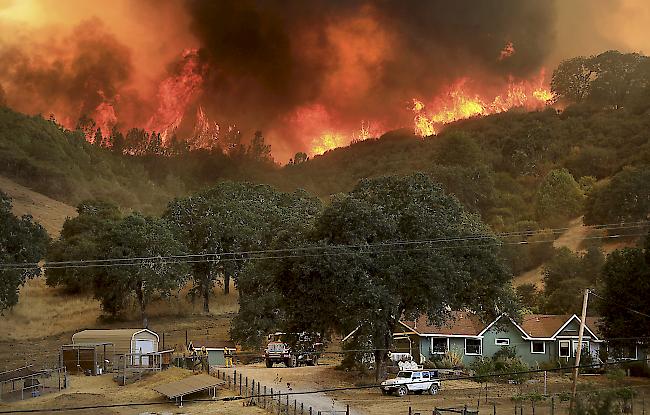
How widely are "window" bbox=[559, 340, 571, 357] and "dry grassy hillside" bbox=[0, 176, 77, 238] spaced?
102743 mm

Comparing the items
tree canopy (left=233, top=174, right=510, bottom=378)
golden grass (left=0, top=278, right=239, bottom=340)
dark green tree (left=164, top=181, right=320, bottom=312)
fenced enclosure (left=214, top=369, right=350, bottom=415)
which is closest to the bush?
tree canopy (left=233, top=174, right=510, bottom=378)

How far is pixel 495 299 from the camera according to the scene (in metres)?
58.2

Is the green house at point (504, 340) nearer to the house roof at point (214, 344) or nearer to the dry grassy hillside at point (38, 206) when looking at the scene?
the house roof at point (214, 344)

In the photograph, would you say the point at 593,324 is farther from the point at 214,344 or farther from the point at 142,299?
the point at 142,299

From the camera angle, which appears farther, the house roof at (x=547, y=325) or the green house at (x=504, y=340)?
the house roof at (x=547, y=325)

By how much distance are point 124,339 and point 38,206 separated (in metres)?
103

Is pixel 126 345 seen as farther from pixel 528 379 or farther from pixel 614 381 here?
pixel 614 381

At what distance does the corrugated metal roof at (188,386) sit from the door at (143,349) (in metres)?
14.8

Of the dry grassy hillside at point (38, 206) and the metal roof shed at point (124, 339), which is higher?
the dry grassy hillside at point (38, 206)

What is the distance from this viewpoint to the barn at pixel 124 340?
2761 inches

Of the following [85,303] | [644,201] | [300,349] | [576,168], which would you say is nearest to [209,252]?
[85,303]

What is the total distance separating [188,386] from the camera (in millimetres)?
52281

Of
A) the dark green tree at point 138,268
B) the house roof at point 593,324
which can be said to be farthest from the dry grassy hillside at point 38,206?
the house roof at point 593,324

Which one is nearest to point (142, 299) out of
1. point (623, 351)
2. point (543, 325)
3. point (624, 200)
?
point (543, 325)
